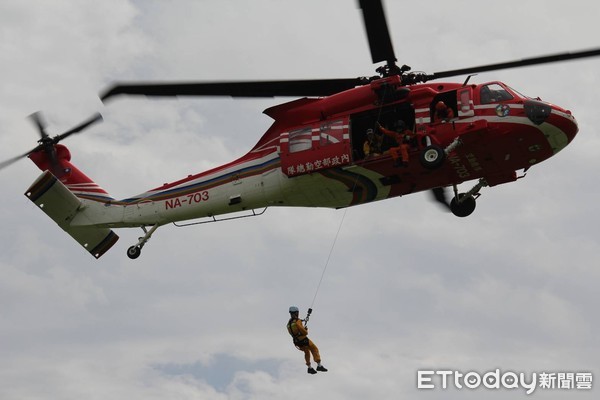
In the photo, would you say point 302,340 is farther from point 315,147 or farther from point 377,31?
point 377,31

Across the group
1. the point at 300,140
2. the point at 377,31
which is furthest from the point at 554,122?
the point at 300,140

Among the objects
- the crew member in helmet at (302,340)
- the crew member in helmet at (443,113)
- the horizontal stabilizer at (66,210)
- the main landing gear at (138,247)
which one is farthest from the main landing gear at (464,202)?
the horizontal stabilizer at (66,210)

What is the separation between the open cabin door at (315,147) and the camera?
2067 centimetres

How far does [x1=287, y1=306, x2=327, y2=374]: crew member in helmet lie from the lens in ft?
68.0

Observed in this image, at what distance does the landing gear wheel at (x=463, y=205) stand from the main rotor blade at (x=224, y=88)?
11.6ft

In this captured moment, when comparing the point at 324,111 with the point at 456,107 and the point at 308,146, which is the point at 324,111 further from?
the point at 456,107

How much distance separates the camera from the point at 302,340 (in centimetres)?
2072

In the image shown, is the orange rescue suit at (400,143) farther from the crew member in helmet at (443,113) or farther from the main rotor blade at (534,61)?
the main rotor blade at (534,61)

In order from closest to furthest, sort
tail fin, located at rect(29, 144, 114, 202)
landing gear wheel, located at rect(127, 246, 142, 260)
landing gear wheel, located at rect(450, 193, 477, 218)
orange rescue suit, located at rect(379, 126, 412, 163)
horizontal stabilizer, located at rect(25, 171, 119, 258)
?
orange rescue suit, located at rect(379, 126, 412, 163) < landing gear wheel, located at rect(450, 193, 477, 218) < landing gear wheel, located at rect(127, 246, 142, 260) < horizontal stabilizer, located at rect(25, 171, 119, 258) < tail fin, located at rect(29, 144, 114, 202)

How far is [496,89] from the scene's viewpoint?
20250mm

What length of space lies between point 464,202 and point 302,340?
4.92 m

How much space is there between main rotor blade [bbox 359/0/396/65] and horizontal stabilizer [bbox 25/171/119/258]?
30.4 feet

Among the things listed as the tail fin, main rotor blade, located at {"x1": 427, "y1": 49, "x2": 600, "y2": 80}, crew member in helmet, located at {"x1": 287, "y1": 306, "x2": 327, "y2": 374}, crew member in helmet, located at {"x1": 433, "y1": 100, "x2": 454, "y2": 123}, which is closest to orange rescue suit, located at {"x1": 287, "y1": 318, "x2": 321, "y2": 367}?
crew member in helmet, located at {"x1": 287, "y1": 306, "x2": 327, "y2": 374}

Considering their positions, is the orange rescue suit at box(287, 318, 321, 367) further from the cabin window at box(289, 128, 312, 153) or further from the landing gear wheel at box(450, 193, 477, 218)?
the landing gear wheel at box(450, 193, 477, 218)
